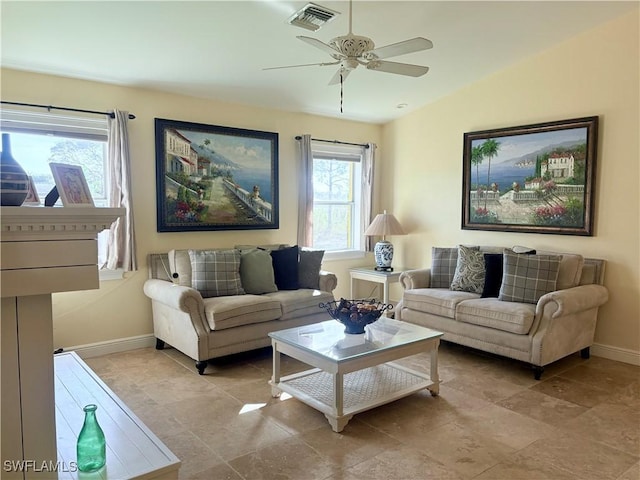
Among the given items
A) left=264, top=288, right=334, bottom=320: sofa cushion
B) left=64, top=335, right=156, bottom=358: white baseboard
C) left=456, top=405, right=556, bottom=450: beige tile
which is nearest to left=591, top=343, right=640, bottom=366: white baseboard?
left=456, top=405, right=556, bottom=450: beige tile

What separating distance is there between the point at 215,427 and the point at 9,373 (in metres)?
1.66

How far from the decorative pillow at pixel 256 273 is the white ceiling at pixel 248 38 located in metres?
1.67

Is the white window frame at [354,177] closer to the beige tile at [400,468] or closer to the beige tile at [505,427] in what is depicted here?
the beige tile at [505,427]

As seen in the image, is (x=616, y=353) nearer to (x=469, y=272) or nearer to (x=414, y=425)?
(x=469, y=272)

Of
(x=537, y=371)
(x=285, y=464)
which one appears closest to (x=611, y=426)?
(x=537, y=371)

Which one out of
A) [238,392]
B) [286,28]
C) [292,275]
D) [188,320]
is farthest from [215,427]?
[286,28]

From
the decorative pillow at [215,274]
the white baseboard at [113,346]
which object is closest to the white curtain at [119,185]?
the decorative pillow at [215,274]

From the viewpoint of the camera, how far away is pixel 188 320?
3.68 m

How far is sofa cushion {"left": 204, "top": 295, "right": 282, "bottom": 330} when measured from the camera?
3.64 meters

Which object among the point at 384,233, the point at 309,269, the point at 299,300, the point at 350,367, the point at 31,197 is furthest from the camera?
the point at 384,233

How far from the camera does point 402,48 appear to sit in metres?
2.81

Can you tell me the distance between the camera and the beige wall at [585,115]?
12.9 feet

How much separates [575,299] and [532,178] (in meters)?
1.44

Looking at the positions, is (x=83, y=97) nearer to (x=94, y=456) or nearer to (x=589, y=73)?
(x=94, y=456)
